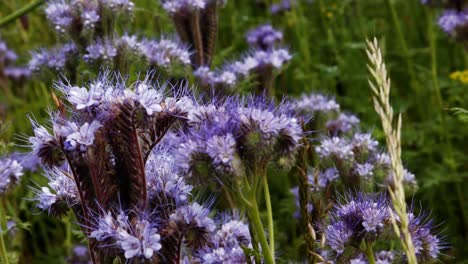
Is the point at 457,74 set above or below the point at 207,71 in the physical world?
below

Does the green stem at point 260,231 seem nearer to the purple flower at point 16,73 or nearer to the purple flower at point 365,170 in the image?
the purple flower at point 365,170

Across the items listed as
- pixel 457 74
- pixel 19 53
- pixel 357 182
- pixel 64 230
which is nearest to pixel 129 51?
pixel 357 182

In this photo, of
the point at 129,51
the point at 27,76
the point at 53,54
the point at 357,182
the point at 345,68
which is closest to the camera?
the point at 357,182

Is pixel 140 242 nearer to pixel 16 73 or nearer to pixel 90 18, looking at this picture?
pixel 90 18

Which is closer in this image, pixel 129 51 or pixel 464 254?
pixel 129 51

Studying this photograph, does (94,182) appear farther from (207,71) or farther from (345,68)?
(345,68)

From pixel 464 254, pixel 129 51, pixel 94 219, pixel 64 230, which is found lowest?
pixel 464 254

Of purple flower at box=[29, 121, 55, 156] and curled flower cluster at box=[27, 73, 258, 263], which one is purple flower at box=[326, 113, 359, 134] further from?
purple flower at box=[29, 121, 55, 156]

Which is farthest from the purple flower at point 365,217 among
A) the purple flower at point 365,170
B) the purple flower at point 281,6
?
the purple flower at point 281,6
